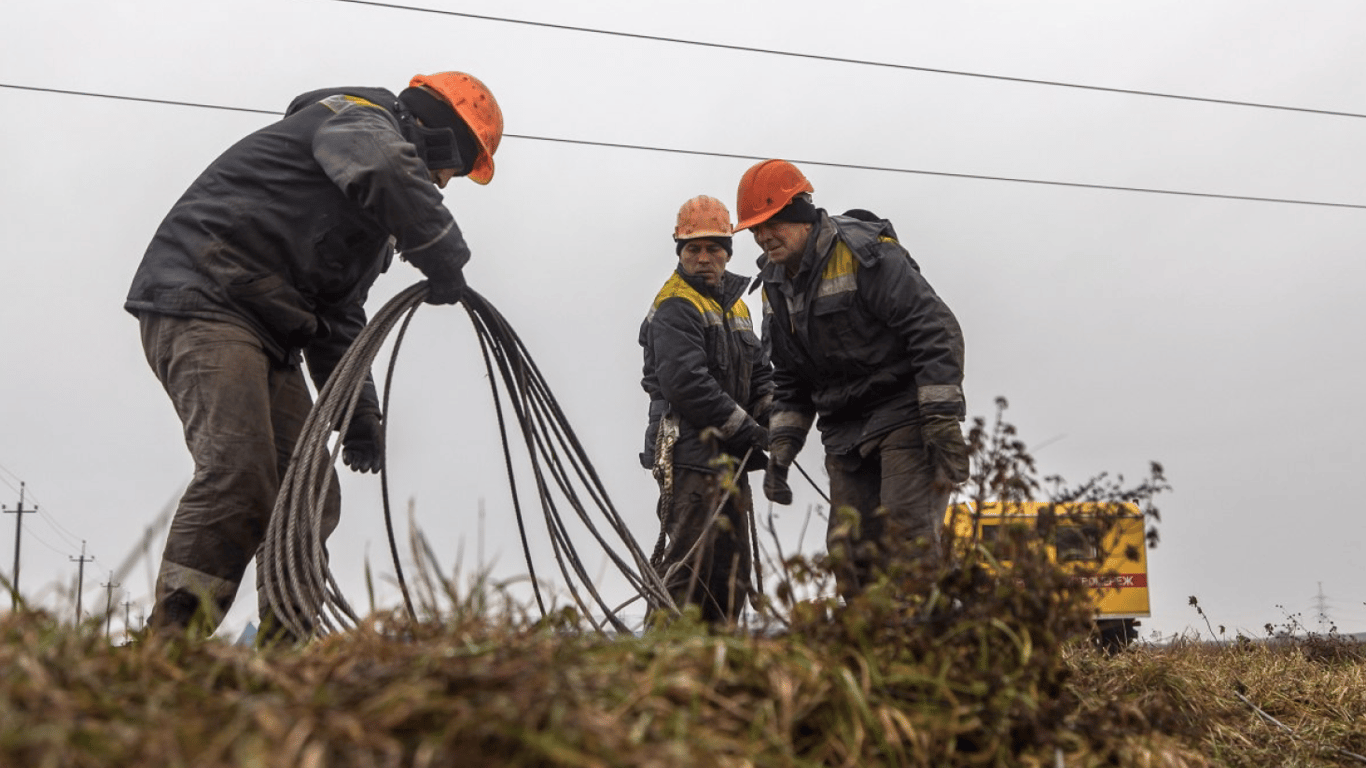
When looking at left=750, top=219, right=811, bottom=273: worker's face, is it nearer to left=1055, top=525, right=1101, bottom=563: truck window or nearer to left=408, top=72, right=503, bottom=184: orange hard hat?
left=408, top=72, right=503, bottom=184: orange hard hat

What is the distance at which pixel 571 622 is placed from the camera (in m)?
2.74

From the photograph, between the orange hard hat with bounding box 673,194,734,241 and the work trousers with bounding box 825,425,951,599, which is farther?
the orange hard hat with bounding box 673,194,734,241

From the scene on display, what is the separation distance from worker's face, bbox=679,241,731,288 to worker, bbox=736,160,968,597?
89 centimetres

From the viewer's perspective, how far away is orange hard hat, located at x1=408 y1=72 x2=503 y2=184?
481cm

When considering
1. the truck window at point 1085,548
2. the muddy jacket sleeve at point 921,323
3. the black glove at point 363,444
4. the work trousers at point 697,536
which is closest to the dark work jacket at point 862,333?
the muddy jacket sleeve at point 921,323

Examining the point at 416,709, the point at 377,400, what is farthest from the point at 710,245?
the point at 416,709

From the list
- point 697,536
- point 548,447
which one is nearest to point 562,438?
point 548,447

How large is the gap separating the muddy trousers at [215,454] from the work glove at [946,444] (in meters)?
2.44

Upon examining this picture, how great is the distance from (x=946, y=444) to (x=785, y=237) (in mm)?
1210

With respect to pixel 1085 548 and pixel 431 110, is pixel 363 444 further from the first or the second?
pixel 1085 548

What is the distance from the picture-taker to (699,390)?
6324 millimetres

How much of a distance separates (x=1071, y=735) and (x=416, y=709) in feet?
4.09

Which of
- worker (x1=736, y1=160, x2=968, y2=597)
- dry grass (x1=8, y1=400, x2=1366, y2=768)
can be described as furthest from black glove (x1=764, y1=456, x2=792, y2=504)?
dry grass (x1=8, y1=400, x2=1366, y2=768)

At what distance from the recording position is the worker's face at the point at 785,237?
5520 millimetres
